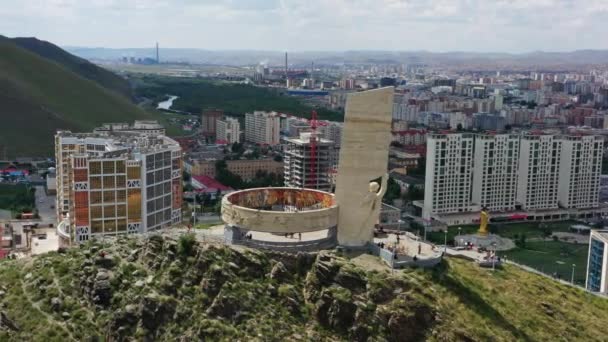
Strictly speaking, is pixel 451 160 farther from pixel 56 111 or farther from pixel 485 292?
pixel 56 111

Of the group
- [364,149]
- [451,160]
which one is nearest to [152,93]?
[451,160]

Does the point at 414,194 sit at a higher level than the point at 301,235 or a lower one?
lower

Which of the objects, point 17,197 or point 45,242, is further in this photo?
point 17,197

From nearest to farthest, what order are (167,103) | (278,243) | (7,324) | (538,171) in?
(7,324), (278,243), (538,171), (167,103)

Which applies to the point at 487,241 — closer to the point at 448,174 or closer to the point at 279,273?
the point at 448,174

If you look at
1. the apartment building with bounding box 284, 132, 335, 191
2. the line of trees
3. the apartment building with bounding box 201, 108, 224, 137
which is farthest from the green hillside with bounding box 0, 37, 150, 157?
the apartment building with bounding box 284, 132, 335, 191

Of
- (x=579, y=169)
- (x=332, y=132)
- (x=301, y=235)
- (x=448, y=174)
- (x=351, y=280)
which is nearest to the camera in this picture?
(x=351, y=280)

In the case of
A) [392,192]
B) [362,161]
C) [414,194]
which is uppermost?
[362,161]

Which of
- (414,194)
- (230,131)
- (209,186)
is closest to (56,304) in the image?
(209,186)
